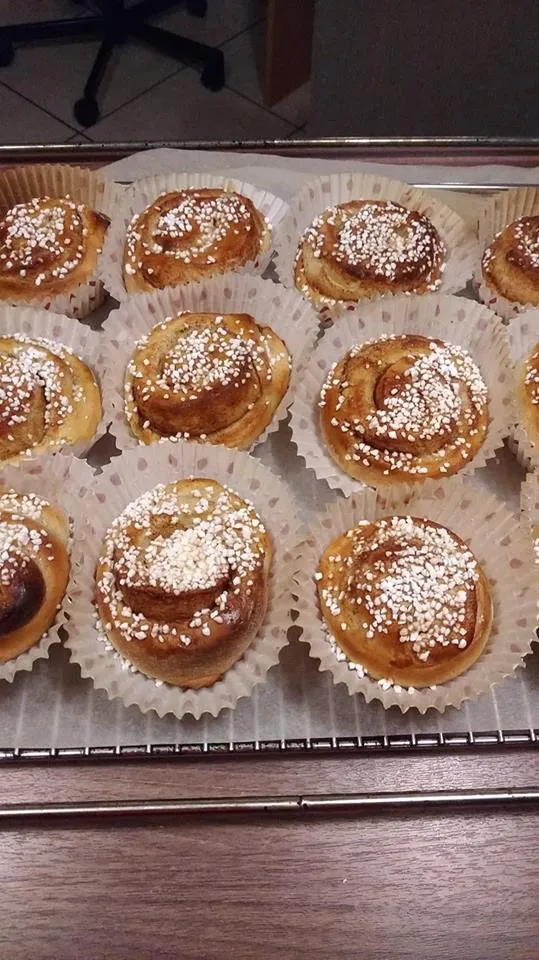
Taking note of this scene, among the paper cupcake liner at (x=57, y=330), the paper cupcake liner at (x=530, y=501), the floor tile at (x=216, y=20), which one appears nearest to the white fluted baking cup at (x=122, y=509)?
the paper cupcake liner at (x=57, y=330)

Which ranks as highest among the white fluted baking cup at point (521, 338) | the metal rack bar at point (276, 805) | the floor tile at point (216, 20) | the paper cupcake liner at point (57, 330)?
the floor tile at point (216, 20)

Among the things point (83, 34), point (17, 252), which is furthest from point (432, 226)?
point (83, 34)

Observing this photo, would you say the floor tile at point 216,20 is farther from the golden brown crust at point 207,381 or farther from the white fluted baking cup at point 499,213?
the golden brown crust at point 207,381

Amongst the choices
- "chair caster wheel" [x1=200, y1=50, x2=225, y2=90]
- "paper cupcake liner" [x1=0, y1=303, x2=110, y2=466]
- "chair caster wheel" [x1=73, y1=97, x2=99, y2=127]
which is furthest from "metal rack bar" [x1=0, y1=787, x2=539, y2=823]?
"chair caster wheel" [x1=200, y1=50, x2=225, y2=90]

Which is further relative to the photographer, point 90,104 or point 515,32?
point 90,104

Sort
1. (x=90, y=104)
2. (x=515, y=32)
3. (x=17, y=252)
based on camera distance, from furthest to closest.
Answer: (x=90, y=104) → (x=515, y=32) → (x=17, y=252)

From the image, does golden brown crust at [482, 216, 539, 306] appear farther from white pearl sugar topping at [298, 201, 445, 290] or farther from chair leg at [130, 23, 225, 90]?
chair leg at [130, 23, 225, 90]

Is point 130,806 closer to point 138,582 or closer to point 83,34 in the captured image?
point 138,582
